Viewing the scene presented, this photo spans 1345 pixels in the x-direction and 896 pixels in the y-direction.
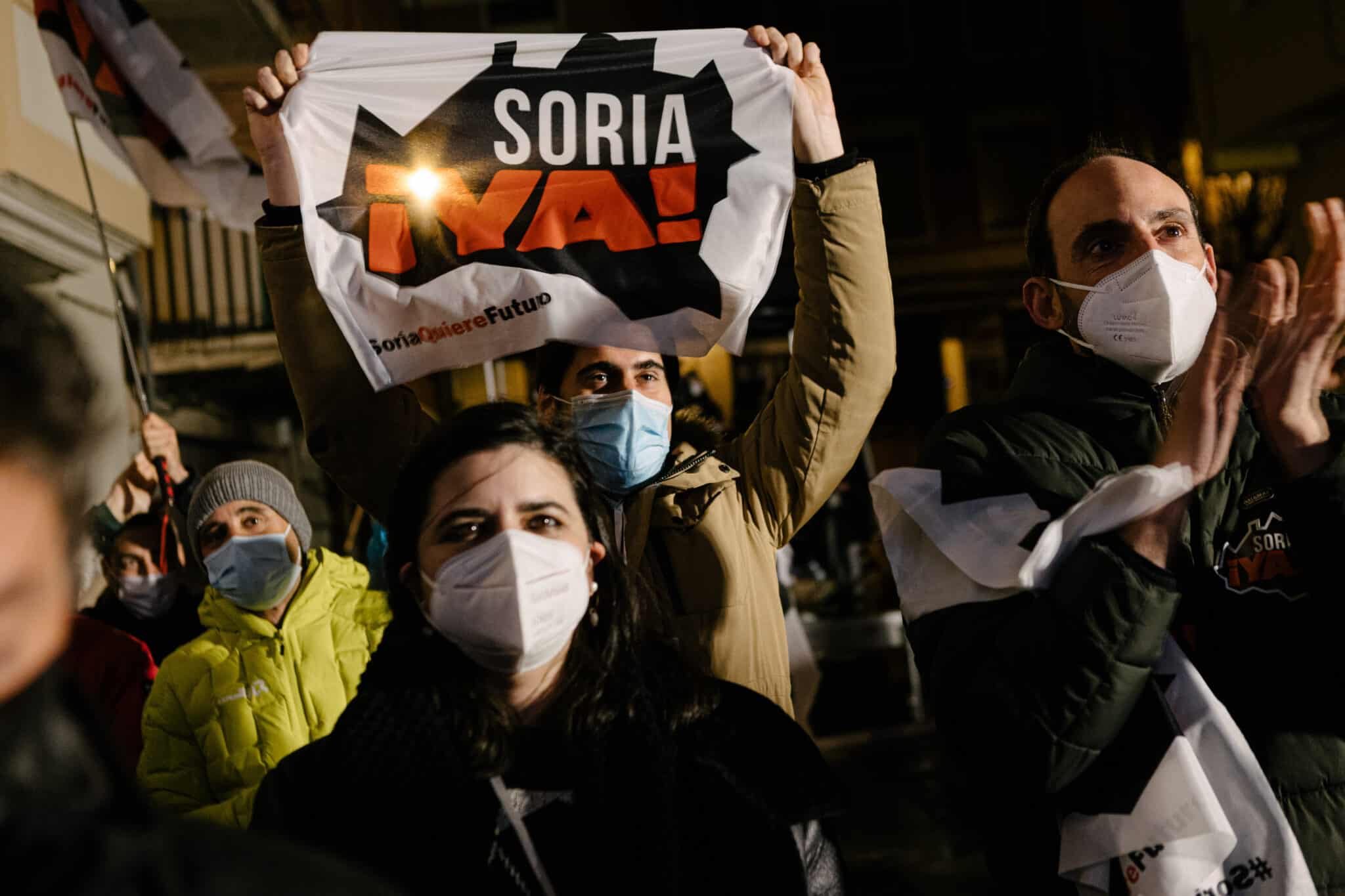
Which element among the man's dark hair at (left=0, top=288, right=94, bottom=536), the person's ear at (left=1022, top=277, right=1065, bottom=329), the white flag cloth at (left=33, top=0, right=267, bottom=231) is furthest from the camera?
the white flag cloth at (left=33, top=0, right=267, bottom=231)

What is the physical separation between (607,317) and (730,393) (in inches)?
585

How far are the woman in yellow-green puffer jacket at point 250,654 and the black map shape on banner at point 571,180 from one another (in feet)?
4.23

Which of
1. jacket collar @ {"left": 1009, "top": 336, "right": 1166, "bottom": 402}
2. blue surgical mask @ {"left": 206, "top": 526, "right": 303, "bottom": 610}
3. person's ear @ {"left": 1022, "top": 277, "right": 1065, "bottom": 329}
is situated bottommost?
blue surgical mask @ {"left": 206, "top": 526, "right": 303, "bottom": 610}

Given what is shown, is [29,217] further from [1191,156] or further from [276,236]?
[1191,156]

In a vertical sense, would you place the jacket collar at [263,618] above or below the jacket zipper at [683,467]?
below

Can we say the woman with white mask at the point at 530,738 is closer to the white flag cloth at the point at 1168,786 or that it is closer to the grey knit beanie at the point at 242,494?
the white flag cloth at the point at 1168,786

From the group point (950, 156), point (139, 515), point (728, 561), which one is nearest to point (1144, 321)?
point (728, 561)

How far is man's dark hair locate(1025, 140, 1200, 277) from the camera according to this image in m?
2.17

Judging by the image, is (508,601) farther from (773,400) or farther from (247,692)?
(247,692)

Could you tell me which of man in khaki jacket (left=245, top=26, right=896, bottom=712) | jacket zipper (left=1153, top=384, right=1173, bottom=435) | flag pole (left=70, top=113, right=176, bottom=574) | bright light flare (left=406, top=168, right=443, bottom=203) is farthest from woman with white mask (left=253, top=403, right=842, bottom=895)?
flag pole (left=70, top=113, right=176, bottom=574)

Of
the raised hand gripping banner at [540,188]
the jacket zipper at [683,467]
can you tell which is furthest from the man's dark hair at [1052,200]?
the jacket zipper at [683,467]

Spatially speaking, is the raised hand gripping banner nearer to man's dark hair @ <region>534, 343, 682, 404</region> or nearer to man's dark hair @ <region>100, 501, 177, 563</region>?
man's dark hair @ <region>534, 343, 682, 404</region>

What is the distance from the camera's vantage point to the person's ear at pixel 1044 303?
213 centimetres

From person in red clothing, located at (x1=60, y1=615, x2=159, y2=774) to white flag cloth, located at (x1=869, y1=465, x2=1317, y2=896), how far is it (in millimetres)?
3007
